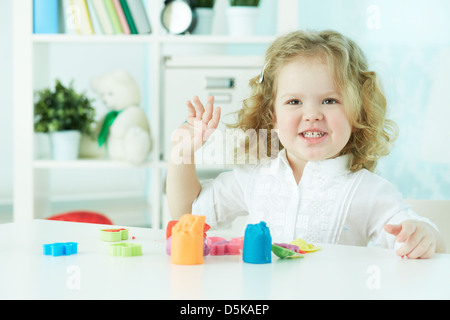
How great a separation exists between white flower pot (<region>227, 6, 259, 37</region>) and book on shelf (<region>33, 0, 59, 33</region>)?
0.62m

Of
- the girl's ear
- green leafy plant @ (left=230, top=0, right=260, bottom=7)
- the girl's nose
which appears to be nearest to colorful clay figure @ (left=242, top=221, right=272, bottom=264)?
the girl's nose

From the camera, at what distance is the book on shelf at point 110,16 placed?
6.33ft

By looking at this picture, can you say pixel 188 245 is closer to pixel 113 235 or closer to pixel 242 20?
pixel 113 235

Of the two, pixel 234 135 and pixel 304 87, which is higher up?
pixel 304 87

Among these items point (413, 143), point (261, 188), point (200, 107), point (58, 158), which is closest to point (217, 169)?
point (58, 158)

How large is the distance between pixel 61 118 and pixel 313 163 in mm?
1210

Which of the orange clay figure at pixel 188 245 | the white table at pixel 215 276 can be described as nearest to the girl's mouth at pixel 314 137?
the white table at pixel 215 276

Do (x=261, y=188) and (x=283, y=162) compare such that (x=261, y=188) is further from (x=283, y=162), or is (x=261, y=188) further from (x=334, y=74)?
(x=334, y=74)

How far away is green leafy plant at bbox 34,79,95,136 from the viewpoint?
199 centimetres

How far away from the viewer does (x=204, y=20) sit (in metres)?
1.98

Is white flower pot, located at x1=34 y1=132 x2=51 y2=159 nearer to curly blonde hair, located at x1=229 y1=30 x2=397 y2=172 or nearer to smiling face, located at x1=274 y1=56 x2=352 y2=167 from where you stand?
curly blonde hair, located at x1=229 y1=30 x2=397 y2=172

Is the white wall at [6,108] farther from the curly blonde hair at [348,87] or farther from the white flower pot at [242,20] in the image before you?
the curly blonde hair at [348,87]

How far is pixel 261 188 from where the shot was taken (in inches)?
42.9

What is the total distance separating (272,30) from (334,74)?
54.4 inches
